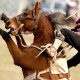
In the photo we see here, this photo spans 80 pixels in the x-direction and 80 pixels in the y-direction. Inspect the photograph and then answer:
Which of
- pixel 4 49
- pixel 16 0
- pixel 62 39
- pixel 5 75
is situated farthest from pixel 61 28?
pixel 16 0

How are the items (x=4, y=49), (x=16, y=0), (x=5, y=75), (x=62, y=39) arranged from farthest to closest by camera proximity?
(x=16, y=0) → (x=4, y=49) → (x=5, y=75) → (x=62, y=39)

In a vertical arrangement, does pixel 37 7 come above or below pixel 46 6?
above

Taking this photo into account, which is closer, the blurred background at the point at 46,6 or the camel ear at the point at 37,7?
the camel ear at the point at 37,7

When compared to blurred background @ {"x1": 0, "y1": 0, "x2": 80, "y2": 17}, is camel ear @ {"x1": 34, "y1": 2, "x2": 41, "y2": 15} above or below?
above

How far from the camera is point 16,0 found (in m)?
20.6

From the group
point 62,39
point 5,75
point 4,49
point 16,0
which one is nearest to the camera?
point 62,39

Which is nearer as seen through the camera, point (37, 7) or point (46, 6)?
point (37, 7)

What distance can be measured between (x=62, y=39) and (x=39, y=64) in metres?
0.56

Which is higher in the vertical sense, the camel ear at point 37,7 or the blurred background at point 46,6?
the camel ear at point 37,7

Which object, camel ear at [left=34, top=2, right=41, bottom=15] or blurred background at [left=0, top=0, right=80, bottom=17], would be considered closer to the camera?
camel ear at [left=34, top=2, right=41, bottom=15]

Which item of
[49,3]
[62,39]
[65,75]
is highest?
[62,39]

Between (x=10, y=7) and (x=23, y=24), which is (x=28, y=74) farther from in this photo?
(x=10, y=7)

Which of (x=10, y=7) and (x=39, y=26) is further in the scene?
(x=10, y=7)

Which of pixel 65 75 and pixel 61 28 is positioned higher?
pixel 61 28
